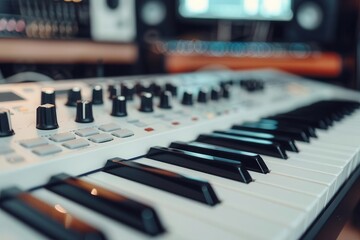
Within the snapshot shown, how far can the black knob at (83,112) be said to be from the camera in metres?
0.51

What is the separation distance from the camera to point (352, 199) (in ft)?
1.73

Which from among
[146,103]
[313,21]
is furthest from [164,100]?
[313,21]

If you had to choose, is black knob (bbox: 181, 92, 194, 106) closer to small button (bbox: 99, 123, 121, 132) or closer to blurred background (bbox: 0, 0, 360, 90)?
small button (bbox: 99, 123, 121, 132)

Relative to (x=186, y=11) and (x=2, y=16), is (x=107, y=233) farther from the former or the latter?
(x=186, y=11)

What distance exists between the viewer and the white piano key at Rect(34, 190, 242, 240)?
0.29 metres

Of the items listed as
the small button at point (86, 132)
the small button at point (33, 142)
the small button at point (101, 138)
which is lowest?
the small button at point (101, 138)

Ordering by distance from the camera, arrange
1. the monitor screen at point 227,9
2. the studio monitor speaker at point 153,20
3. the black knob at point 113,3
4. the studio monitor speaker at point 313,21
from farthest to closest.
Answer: the studio monitor speaker at point 313,21 → the monitor screen at point 227,9 → the studio monitor speaker at point 153,20 → the black knob at point 113,3

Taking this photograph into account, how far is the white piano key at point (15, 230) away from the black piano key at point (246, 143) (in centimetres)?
35

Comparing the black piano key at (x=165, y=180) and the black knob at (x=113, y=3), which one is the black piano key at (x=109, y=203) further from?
the black knob at (x=113, y=3)

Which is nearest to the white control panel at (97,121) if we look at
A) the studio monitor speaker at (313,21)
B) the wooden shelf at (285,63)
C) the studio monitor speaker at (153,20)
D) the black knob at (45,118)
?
the black knob at (45,118)

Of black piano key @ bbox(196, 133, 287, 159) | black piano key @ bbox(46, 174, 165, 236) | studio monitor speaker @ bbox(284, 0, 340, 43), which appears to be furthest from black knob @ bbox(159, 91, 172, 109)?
studio monitor speaker @ bbox(284, 0, 340, 43)

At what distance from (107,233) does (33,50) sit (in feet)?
2.90

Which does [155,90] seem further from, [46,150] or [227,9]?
[227,9]

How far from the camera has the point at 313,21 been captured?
5.83 feet
